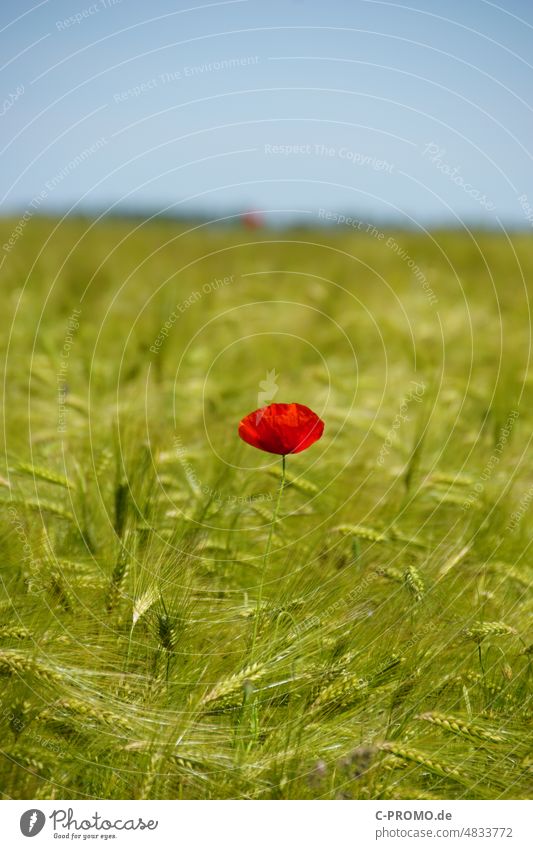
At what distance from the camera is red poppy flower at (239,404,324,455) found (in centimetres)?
123

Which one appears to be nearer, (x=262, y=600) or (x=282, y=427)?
(x=282, y=427)

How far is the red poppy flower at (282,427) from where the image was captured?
1229 millimetres

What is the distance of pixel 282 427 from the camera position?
123 cm

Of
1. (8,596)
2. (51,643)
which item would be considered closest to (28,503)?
(8,596)

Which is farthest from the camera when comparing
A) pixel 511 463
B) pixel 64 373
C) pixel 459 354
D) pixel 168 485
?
pixel 459 354

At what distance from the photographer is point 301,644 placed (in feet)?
4.41

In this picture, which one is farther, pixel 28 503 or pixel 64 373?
pixel 64 373

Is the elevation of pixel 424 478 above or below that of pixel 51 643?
above

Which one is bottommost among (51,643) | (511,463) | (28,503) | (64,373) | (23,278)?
(51,643)

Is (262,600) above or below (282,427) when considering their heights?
Answer: below

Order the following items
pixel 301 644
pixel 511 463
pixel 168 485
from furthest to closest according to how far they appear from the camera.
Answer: pixel 511 463, pixel 168 485, pixel 301 644
